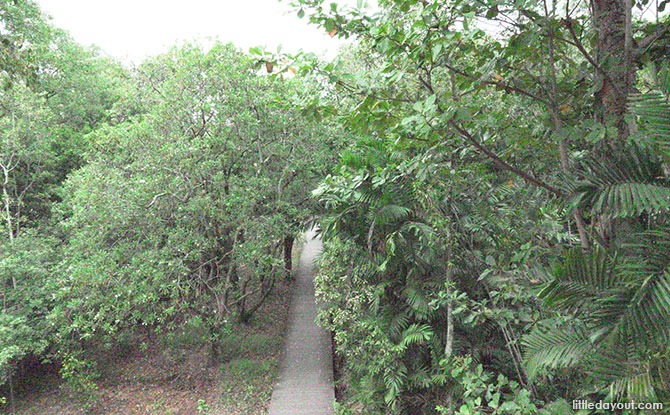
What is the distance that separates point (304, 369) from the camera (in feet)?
25.5

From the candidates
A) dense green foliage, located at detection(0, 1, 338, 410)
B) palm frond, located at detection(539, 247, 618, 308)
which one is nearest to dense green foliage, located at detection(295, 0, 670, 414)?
palm frond, located at detection(539, 247, 618, 308)

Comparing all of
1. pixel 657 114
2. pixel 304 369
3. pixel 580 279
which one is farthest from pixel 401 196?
pixel 304 369

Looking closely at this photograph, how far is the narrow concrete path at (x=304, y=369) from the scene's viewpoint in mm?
6492

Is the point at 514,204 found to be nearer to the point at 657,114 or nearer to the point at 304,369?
the point at 657,114

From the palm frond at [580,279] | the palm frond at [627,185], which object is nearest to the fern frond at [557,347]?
the palm frond at [580,279]

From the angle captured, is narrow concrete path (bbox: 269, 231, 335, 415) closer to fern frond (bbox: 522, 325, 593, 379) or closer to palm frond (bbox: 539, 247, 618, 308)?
fern frond (bbox: 522, 325, 593, 379)

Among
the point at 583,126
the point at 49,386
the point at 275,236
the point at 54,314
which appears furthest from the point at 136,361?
the point at 583,126

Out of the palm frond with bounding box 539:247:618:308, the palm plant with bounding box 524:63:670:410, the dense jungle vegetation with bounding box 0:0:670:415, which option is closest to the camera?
the palm plant with bounding box 524:63:670:410

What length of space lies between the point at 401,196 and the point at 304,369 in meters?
4.43

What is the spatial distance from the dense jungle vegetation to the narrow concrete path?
1.40ft

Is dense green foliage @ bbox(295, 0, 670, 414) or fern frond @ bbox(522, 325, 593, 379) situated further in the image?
fern frond @ bbox(522, 325, 593, 379)

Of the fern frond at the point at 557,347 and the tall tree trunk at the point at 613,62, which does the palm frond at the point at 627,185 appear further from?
the fern frond at the point at 557,347

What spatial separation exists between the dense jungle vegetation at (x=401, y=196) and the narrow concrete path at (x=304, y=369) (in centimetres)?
43

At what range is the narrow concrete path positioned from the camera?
649 centimetres
